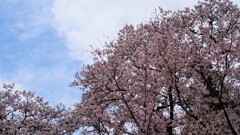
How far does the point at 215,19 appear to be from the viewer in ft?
68.5

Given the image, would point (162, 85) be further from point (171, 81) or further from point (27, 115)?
point (27, 115)

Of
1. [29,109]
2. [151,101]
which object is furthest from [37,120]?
[151,101]

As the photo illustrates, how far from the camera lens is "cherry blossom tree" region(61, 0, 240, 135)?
12633mm

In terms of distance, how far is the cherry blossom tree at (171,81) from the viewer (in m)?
12.6

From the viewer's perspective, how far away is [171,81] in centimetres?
1266

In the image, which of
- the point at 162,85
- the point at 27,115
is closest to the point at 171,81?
the point at 162,85

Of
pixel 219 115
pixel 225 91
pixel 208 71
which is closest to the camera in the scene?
pixel 208 71

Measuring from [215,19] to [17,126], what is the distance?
43.7ft

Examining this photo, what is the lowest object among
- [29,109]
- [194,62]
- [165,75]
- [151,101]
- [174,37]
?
[151,101]

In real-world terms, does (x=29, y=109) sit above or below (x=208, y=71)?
above

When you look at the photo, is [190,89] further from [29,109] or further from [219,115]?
[29,109]

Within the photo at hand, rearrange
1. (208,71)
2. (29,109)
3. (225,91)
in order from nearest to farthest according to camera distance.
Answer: (208,71) → (225,91) → (29,109)

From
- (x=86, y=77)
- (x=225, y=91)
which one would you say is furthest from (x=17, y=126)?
(x=225, y=91)

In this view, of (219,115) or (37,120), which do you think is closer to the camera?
(219,115)
